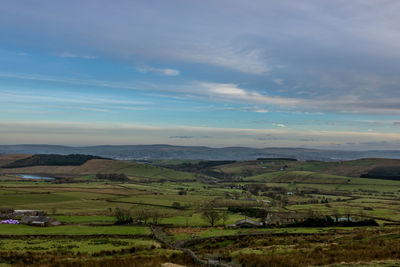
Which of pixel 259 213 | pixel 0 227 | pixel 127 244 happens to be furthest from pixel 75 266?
pixel 259 213

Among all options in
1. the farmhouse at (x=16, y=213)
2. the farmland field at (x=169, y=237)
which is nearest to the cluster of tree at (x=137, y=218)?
the farmland field at (x=169, y=237)

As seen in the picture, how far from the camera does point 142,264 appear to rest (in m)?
34.1

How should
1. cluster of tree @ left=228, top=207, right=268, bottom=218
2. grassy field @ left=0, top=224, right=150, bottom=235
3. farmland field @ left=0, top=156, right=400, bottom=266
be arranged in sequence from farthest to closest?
cluster of tree @ left=228, top=207, right=268, bottom=218
grassy field @ left=0, top=224, right=150, bottom=235
farmland field @ left=0, top=156, right=400, bottom=266

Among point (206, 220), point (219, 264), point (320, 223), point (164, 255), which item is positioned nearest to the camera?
point (219, 264)

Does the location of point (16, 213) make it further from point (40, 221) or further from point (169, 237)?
point (169, 237)

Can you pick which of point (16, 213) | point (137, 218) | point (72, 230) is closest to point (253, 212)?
point (137, 218)

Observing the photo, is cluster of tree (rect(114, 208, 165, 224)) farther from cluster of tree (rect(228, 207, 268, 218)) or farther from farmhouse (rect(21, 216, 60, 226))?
cluster of tree (rect(228, 207, 268, 218))

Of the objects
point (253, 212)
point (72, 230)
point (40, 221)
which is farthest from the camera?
point (253, 212)

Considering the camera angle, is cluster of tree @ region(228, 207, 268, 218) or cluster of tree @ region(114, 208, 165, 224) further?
cluster of tree @ region(228, 207, 268, 218)

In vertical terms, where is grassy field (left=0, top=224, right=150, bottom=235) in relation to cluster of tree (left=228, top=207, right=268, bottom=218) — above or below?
above

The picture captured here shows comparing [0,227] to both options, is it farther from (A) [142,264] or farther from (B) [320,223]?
(B) [320,223]

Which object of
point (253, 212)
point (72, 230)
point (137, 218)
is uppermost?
point (72, 230)

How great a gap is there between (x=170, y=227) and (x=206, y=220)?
1326 centimetres

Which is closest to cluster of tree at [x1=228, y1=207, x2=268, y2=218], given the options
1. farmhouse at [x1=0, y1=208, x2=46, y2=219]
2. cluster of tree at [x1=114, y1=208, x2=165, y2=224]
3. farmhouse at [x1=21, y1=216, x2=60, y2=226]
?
cluster of tree at [x1=114, y1=208, x2=165, y2=224]
